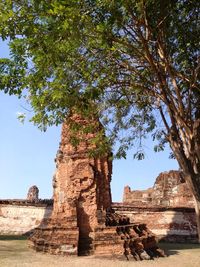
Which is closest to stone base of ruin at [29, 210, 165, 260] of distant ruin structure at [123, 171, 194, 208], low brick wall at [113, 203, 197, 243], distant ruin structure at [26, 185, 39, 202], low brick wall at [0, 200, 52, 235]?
low brick wall at [113, 203, 197, 243]

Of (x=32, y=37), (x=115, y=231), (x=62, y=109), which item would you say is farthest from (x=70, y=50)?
(x=115, y=231)

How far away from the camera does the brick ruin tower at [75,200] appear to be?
11.0 m

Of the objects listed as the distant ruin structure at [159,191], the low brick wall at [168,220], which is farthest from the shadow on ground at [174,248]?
the distant ruin structure at [159,191]

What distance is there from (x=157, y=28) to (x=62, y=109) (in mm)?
2734

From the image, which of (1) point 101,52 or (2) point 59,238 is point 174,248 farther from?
(1) point 101,52

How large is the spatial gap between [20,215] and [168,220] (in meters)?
9.48

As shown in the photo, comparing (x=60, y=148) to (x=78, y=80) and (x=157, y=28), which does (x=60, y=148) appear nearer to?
(x=78, y=80)

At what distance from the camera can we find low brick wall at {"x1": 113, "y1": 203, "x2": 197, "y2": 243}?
18953 millimetres

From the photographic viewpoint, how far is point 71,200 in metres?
12.2

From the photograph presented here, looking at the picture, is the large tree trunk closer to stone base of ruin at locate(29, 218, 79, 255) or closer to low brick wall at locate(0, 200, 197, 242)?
stone base of ruin at locate(29, 218, 79, 255)

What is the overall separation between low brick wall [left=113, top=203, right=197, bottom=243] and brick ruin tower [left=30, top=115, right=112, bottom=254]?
296 inches

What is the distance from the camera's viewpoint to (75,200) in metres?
12.2

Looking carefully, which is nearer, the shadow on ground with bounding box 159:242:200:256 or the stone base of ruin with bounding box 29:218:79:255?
the stone base of ruin with bounding box 29:218:79:255

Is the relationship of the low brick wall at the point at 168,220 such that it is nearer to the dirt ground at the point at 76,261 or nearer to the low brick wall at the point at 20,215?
the low brick wall at the point at 20,215
